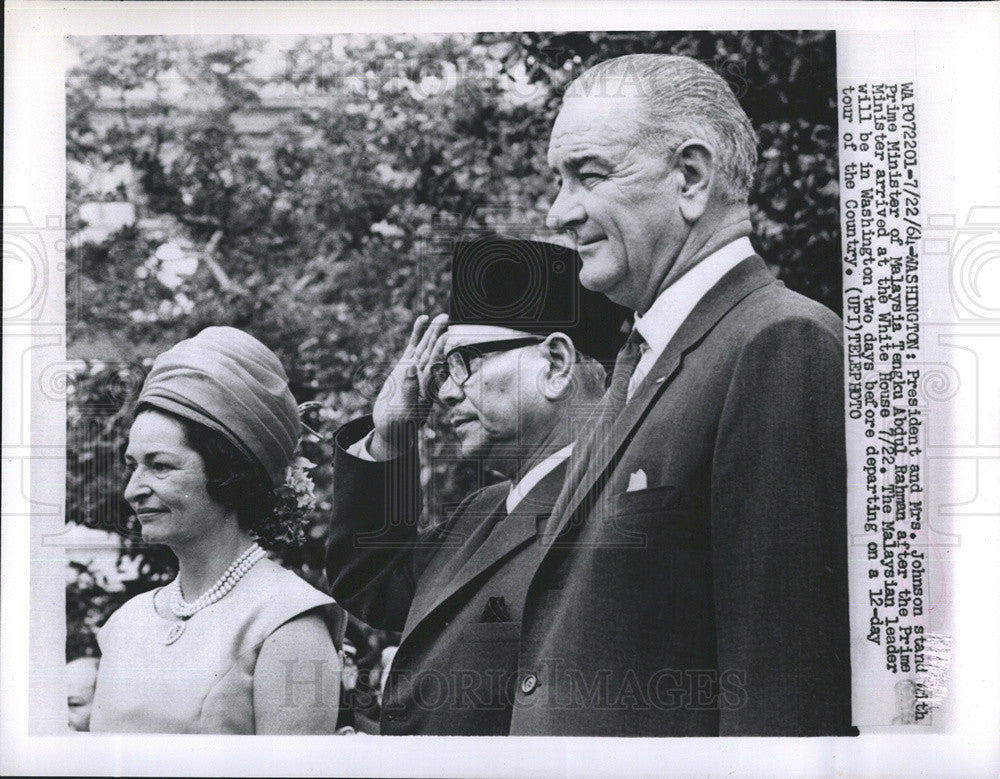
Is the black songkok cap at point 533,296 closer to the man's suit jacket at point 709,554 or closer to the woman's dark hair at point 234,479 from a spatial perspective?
the man's suit jacket at point 709,554

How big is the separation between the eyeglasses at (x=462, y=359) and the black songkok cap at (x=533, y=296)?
0.16 feet

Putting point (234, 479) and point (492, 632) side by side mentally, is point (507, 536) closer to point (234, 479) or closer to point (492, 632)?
point (492, 632)

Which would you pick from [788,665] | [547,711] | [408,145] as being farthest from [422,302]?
[788,665]

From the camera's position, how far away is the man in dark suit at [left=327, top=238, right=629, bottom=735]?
168 inches

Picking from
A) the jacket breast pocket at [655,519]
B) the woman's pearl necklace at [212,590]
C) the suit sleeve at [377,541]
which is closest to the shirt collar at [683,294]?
the jacket breast pocket at [655,519]

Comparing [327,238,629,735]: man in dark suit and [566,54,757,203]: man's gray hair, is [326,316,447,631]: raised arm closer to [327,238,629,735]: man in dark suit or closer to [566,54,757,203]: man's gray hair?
[327,238,629,735]: man in dark suit

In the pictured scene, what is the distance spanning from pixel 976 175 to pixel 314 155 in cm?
229

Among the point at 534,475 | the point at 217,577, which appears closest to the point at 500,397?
the point at 534,475

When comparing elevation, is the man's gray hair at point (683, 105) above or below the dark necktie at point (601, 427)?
above

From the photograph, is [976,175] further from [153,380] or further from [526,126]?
[153,380]

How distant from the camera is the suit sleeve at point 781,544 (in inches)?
161

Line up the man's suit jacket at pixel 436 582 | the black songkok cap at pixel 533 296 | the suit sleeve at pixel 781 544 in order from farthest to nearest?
the black songkok cap at pixel 533 296
the man's suit jacket at pixel 436 582
the suit sleeve at pixel 781 544

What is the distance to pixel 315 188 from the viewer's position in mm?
4492

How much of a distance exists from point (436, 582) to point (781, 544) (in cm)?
114
